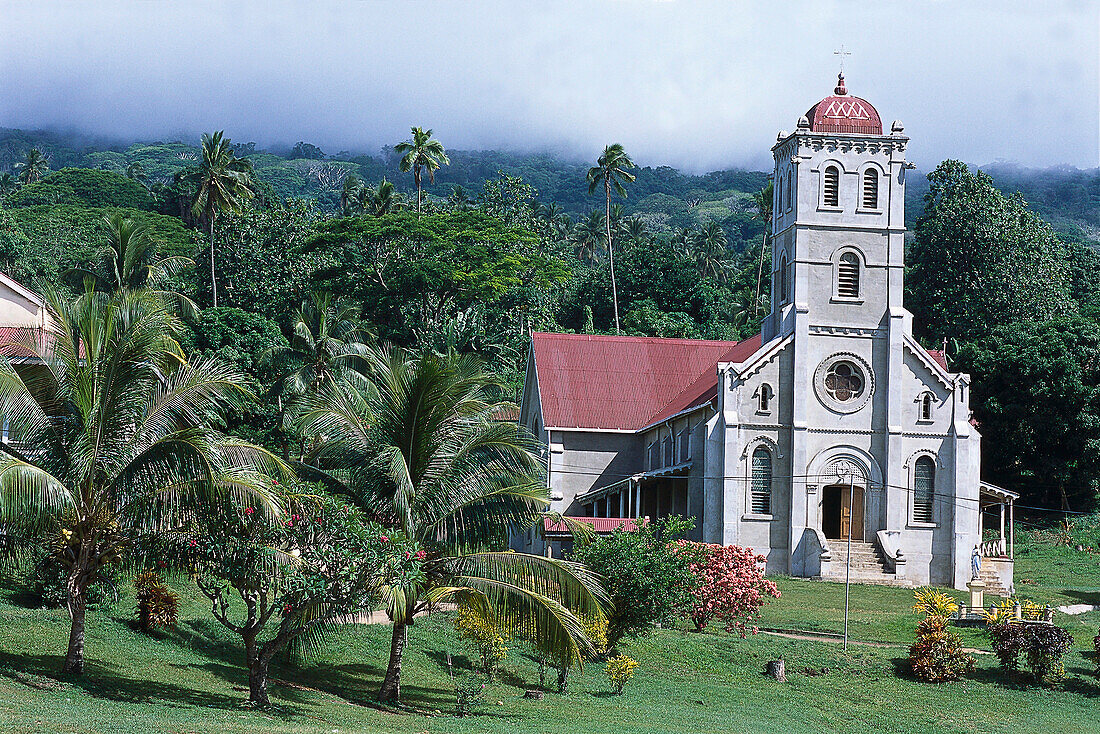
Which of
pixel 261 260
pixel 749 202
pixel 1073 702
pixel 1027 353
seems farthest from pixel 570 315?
pixel 749 202

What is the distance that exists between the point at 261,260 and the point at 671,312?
24.2 meters

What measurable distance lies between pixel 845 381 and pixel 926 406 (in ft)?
9.92

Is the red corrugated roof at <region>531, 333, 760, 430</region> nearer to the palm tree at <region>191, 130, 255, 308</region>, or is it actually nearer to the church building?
the church building

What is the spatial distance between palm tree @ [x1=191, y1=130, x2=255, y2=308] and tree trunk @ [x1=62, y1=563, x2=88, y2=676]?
54528 millimetres

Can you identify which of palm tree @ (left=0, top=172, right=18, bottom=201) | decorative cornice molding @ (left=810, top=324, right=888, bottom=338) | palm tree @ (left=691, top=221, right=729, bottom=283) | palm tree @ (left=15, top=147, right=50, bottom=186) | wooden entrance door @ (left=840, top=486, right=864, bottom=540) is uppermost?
palm tree @ (left=15, top=147, right=50, bottom=186)

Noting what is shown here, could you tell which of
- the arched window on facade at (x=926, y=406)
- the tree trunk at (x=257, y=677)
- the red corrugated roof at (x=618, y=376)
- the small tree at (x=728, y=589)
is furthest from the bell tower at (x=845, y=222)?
the tree trunk at (x=257, y=677)

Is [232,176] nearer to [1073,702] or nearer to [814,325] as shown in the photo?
[814,325]

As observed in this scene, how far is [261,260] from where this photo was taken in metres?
75.6

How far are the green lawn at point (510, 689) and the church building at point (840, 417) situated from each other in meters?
10.9

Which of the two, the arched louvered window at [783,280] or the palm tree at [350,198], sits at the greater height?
the palm tree at [350,198]

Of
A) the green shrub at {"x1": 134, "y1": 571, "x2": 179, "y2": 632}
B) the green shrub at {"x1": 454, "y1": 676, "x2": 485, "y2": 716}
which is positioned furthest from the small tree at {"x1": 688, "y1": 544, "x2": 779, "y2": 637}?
the green shrub at {"x1": 134, "y1": 571, "x2": 179, "y2": 632}

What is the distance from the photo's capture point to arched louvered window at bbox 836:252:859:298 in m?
48.3

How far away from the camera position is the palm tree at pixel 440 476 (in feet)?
77.7

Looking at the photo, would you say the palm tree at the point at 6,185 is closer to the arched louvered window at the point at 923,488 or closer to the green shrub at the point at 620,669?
the arched louvered window at the point at 923,488
